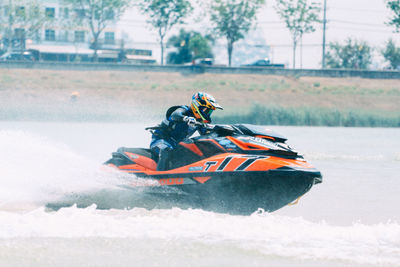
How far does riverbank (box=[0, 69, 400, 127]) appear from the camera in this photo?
127 feet

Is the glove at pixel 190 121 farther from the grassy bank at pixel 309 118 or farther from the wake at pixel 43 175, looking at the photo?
the grassy bank at pixel 309 118

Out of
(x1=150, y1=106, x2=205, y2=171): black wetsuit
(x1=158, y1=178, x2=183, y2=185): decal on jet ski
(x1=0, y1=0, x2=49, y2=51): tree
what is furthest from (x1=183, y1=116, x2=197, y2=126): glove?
(x1=0, y1=0, x2=49, y2=51): tree

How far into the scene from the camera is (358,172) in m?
12.1

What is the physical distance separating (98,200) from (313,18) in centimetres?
5446

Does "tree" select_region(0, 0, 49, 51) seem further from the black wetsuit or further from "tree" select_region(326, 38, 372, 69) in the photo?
the black wetsuit

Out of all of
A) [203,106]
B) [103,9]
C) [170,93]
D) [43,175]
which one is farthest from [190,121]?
[103,9]

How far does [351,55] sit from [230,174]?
62.8 meters

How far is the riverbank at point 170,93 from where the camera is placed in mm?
38853

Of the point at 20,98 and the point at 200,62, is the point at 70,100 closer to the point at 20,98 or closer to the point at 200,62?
the point at 20,98

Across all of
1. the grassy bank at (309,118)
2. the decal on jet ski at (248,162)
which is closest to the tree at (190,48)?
the grassy bank at (309,118)

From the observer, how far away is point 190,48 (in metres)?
61.3

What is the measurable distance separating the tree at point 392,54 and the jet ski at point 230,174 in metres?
58.0

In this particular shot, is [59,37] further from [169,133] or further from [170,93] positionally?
[169,133]

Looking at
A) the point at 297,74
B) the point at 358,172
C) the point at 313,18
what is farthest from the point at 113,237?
the point at 313,18
